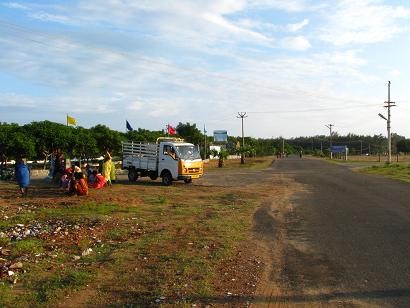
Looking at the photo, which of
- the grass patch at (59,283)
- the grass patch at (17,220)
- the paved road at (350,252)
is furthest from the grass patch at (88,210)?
the grass patch at (59,283)

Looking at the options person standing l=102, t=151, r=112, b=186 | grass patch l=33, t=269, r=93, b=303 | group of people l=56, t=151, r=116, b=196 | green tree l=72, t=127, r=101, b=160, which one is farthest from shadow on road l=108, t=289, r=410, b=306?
green tree l=72, t=127, r=101, b=160

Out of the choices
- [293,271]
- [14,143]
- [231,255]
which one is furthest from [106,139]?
[293,271]

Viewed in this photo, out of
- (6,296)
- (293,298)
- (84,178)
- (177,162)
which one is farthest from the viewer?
(177,162)

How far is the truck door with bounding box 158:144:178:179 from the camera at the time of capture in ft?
86.0

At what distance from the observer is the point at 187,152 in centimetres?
2664

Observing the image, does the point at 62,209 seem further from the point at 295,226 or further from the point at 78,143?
the point at 78,143

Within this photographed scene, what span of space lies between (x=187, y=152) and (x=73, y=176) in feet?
29.5

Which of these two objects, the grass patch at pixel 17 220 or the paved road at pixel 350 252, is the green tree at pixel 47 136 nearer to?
the grass patch at pixel 17 220

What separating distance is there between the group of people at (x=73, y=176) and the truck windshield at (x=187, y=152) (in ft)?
12.4

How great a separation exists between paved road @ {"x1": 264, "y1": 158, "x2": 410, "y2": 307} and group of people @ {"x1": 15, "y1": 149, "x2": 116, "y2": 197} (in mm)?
7991

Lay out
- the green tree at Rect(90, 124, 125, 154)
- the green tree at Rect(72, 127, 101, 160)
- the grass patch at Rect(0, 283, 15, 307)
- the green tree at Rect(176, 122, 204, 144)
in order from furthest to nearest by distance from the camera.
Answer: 1. the green tree at Rect(176, 122, 204, 144)
2. the green tree at Rect(90, 124, 125, 154)
3. the green tree at Rect(72, 127, 101, 160)
4. the grass patch at Rect(0, 283, 15, 307)

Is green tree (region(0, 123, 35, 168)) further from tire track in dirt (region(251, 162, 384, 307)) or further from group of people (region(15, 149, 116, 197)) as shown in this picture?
tire track in dirt (region(251, 162, 384, 307))

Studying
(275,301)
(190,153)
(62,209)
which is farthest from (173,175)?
(275,301)

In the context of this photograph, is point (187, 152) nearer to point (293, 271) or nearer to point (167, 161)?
point (167, 161)
